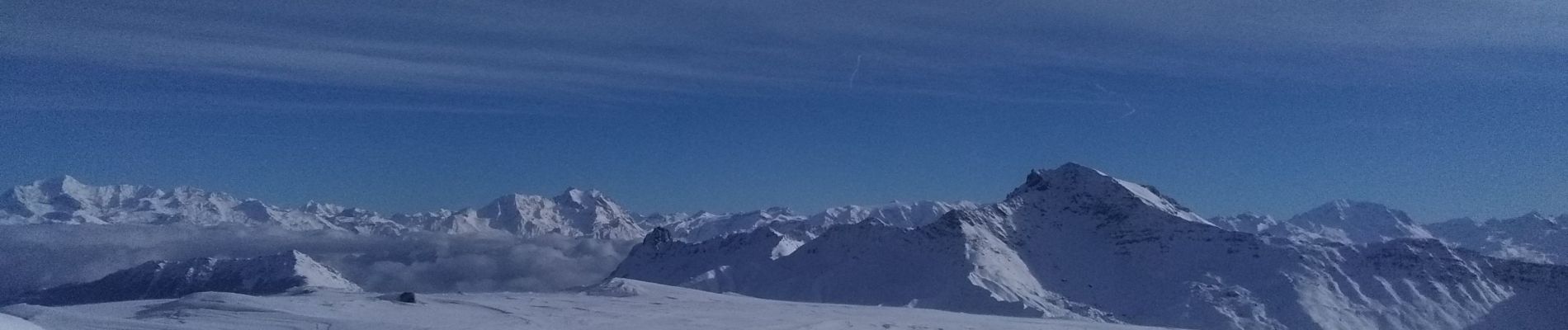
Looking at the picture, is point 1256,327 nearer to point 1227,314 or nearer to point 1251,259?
point 1227,314

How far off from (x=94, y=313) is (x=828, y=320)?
81.1ft

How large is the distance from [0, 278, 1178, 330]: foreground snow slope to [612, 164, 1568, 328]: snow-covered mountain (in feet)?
370

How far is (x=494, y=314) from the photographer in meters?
37.7

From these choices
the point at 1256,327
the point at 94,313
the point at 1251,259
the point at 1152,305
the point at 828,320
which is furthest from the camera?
the point at 1251,259

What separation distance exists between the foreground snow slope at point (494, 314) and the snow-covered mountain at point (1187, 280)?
113m

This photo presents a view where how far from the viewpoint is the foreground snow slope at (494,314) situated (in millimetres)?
30500

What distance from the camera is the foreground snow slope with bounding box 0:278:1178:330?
30500 mm

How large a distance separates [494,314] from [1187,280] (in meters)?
162

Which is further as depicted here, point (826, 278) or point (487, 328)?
point (826, 278)

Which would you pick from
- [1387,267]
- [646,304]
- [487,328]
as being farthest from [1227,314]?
[487,328]

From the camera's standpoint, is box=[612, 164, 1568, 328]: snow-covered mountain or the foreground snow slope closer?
the foreground snow slope

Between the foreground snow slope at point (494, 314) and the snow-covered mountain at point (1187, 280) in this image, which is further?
the snow-covered mountain at point (1187, 280)

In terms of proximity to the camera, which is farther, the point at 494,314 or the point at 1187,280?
the point at 1187,280

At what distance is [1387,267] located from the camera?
7082 inches
